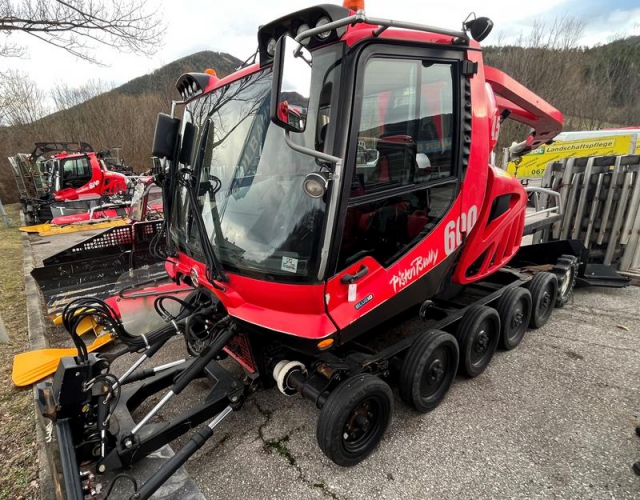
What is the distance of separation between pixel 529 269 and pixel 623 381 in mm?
1677

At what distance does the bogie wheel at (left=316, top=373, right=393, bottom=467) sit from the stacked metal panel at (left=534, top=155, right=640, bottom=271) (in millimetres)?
4726

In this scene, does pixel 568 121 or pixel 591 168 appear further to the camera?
pixel 568 121

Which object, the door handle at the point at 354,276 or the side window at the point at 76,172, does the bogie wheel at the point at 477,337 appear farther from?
A: the side window at the point at 76,172

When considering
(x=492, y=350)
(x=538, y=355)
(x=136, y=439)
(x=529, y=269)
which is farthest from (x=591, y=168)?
(x=136, y=439)

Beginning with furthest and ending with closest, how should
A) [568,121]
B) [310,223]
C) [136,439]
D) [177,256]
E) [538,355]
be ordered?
[568,121] < [538,355] < [177,256] < [136,439] < [310,223]

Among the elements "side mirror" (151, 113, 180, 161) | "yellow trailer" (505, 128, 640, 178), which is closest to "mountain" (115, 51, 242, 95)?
"yellow trailer" (505, 128, 640, 178)

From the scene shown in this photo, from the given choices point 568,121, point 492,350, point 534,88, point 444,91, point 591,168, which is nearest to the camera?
point 444,91

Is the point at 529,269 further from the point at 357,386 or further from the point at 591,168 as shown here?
the point at 357,386

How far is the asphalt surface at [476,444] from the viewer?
7.06 ft

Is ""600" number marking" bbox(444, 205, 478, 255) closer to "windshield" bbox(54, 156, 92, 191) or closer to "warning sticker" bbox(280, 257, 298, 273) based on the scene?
"warning sticker" bbox(280, 257, 298, 273)

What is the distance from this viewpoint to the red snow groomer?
73.7 inches

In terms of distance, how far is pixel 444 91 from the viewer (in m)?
2.49

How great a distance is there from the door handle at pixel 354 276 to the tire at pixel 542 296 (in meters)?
2.55

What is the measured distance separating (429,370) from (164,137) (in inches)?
101
